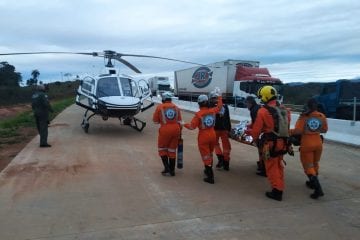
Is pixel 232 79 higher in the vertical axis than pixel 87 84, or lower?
higher

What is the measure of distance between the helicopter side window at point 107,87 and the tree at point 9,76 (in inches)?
2963

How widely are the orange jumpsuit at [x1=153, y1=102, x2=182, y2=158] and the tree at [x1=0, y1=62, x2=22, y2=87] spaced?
8311cm

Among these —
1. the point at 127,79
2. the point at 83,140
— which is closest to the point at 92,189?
the point at 83,140

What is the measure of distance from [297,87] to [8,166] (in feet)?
156

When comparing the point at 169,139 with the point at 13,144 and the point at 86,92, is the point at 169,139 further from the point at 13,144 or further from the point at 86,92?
the point at 86,92

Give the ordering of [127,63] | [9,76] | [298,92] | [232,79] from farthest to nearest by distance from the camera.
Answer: [9,76], [298,92], [232,79], [127,63]

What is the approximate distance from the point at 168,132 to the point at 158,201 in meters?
2.02

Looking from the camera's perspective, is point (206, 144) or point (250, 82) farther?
point (250, 82)

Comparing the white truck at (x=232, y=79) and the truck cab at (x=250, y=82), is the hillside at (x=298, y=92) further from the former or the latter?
the truck cab at (x=250, y=82)

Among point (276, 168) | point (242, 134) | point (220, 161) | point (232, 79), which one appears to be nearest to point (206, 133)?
point (242, 134)

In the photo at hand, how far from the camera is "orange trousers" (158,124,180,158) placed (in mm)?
9070

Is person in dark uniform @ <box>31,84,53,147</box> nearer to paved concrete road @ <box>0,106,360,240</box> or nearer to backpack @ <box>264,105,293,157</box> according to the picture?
paved concrete road @ <box>0,106,360,240</box>

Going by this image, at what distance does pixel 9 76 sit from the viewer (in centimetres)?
9256

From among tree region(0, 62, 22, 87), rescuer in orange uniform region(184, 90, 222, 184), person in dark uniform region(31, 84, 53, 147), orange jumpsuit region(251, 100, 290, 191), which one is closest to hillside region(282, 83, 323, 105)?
person in dark uniform region(31, 84, 53, 147)
